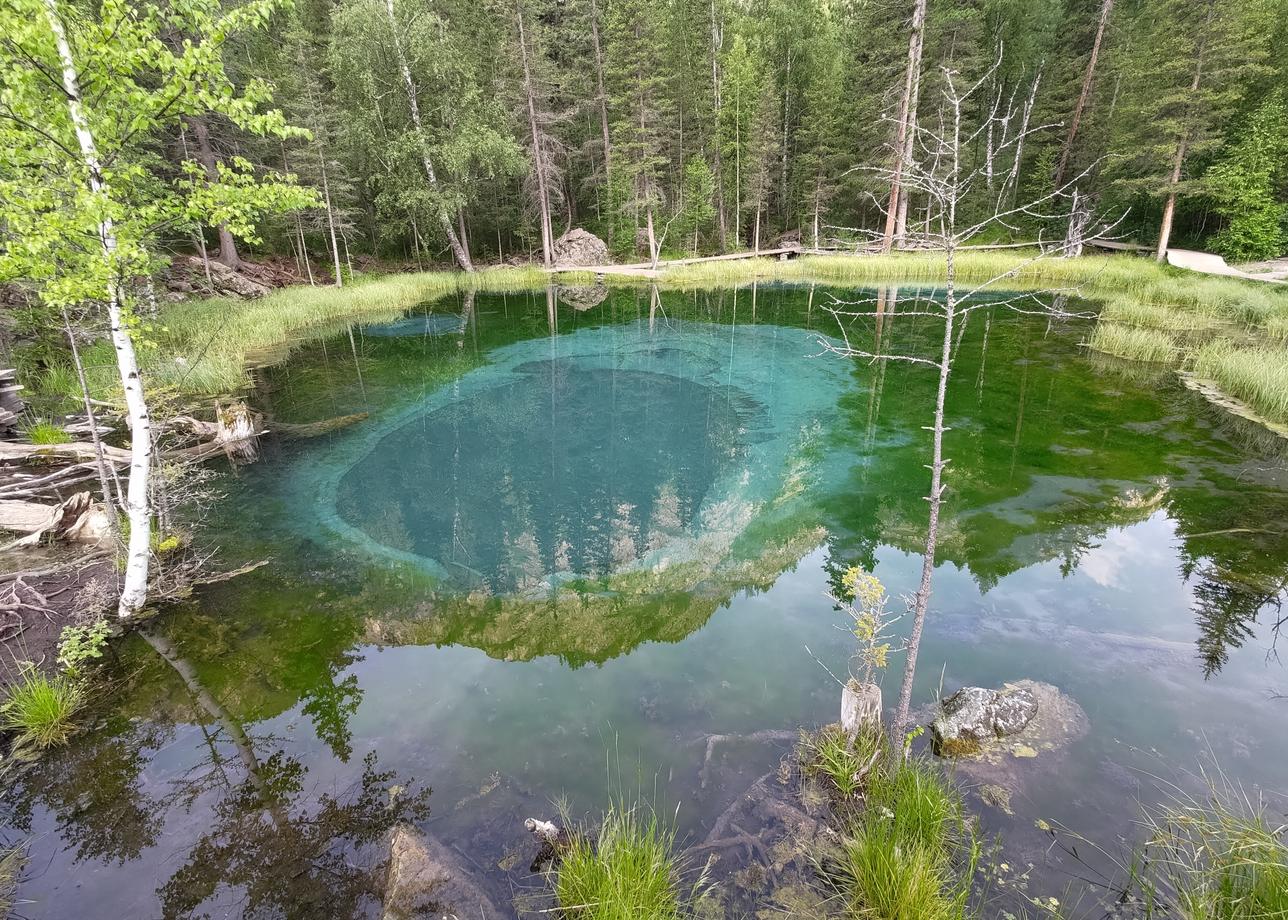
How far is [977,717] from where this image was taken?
4.70 metres

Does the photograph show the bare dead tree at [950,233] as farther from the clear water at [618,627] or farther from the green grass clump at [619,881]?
the green grass clump at [619,881]

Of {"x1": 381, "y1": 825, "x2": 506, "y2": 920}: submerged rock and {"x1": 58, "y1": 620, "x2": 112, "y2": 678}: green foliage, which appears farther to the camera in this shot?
{"x1": 58, "y1": 620, "x2": 112, "y2": 678}: green foliage

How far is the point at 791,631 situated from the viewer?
632 centimetres

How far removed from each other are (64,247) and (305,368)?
12827mm

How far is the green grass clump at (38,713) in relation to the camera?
463 centimetres

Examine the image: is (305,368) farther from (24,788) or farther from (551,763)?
Answer: (551,763)

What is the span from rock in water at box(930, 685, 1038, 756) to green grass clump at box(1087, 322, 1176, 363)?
48.9 ft

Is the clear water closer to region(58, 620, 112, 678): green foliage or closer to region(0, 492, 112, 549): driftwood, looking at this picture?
region(58, 620, 112, 678): green foliage

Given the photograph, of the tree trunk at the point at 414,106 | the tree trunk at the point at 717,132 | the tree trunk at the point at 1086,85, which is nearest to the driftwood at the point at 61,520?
the tree trunk at the point at 414,106

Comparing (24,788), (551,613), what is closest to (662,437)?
(551,613)

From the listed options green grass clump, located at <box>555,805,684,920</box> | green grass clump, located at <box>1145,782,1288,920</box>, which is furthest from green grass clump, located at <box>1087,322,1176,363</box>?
green grass clump, located at <box>555,805,684,920</box>

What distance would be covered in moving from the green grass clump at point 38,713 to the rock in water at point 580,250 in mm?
33043

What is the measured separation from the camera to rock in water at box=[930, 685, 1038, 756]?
15.0ft

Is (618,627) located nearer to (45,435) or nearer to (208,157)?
(45,435)
